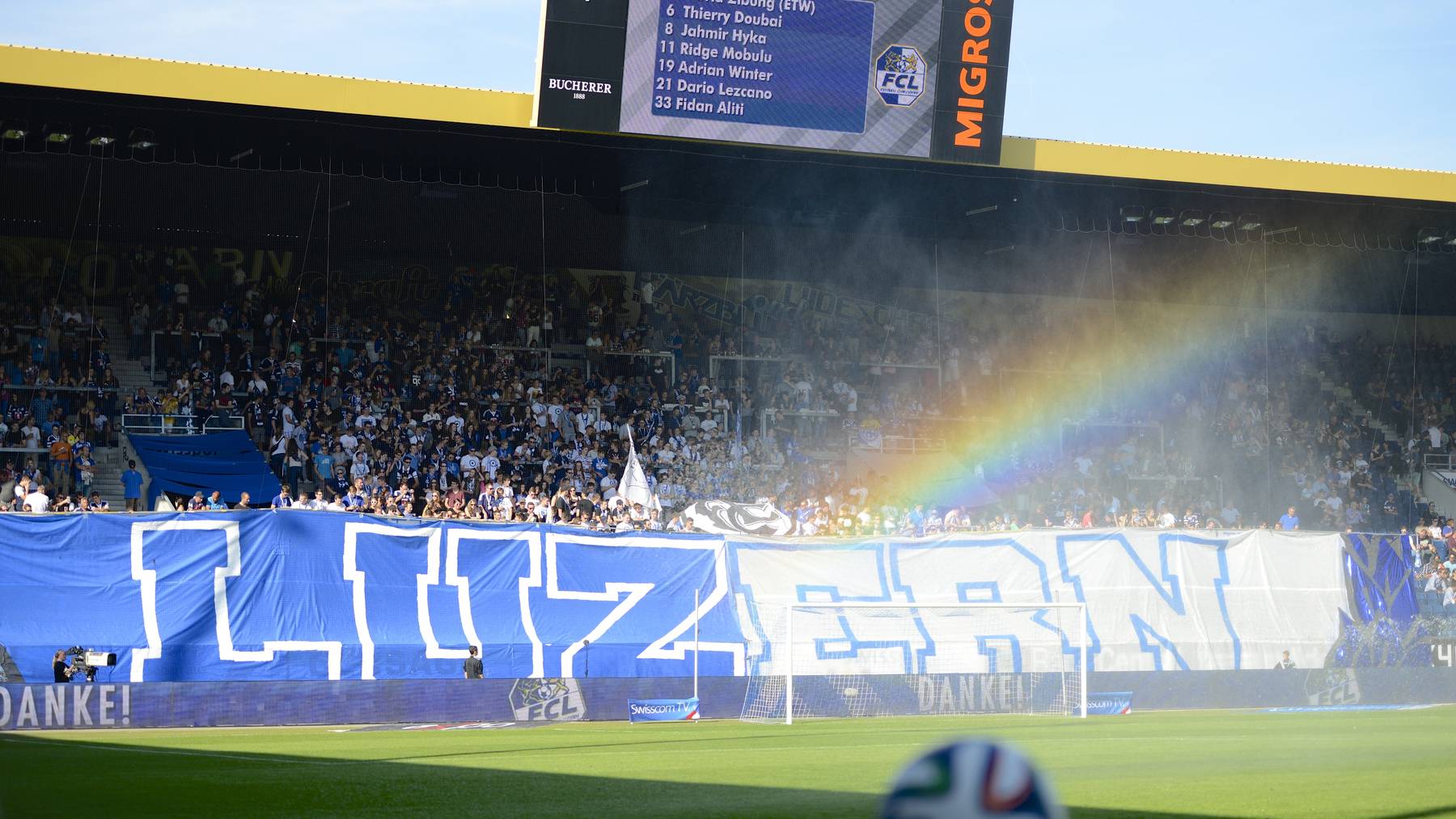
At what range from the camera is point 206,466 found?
29.6 meters

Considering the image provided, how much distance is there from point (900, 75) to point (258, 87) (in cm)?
1252

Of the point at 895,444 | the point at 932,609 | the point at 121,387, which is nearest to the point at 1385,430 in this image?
the point at 895,444

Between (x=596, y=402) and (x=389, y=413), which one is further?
(x=596, y=402)

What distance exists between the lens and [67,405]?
99.8 feet

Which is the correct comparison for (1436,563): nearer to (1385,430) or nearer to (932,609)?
(1385,430)

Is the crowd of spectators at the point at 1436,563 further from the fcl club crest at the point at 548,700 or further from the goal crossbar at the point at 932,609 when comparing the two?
the fcl club crest at the point at 548,700

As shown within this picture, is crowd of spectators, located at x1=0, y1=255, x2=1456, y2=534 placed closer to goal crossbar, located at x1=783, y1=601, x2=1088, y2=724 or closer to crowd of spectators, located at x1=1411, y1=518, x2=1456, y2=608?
goal crossbar, located at x1=783, y1=601, x2=1088, y2=724

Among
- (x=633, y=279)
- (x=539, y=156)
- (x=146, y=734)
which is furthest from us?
(x=633, y=279)

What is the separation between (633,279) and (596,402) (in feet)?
18.8

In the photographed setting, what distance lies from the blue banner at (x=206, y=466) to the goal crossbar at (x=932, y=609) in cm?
1112

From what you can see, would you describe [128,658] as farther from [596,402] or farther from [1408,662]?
[1408,662]

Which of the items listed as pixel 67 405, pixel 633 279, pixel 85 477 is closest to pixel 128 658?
pixel 85 477

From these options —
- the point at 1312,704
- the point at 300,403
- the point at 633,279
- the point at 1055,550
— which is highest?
the point at 633,279

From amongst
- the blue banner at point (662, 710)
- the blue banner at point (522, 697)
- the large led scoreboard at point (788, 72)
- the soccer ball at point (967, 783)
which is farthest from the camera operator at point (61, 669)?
the soccer ball at point (967, 783)
